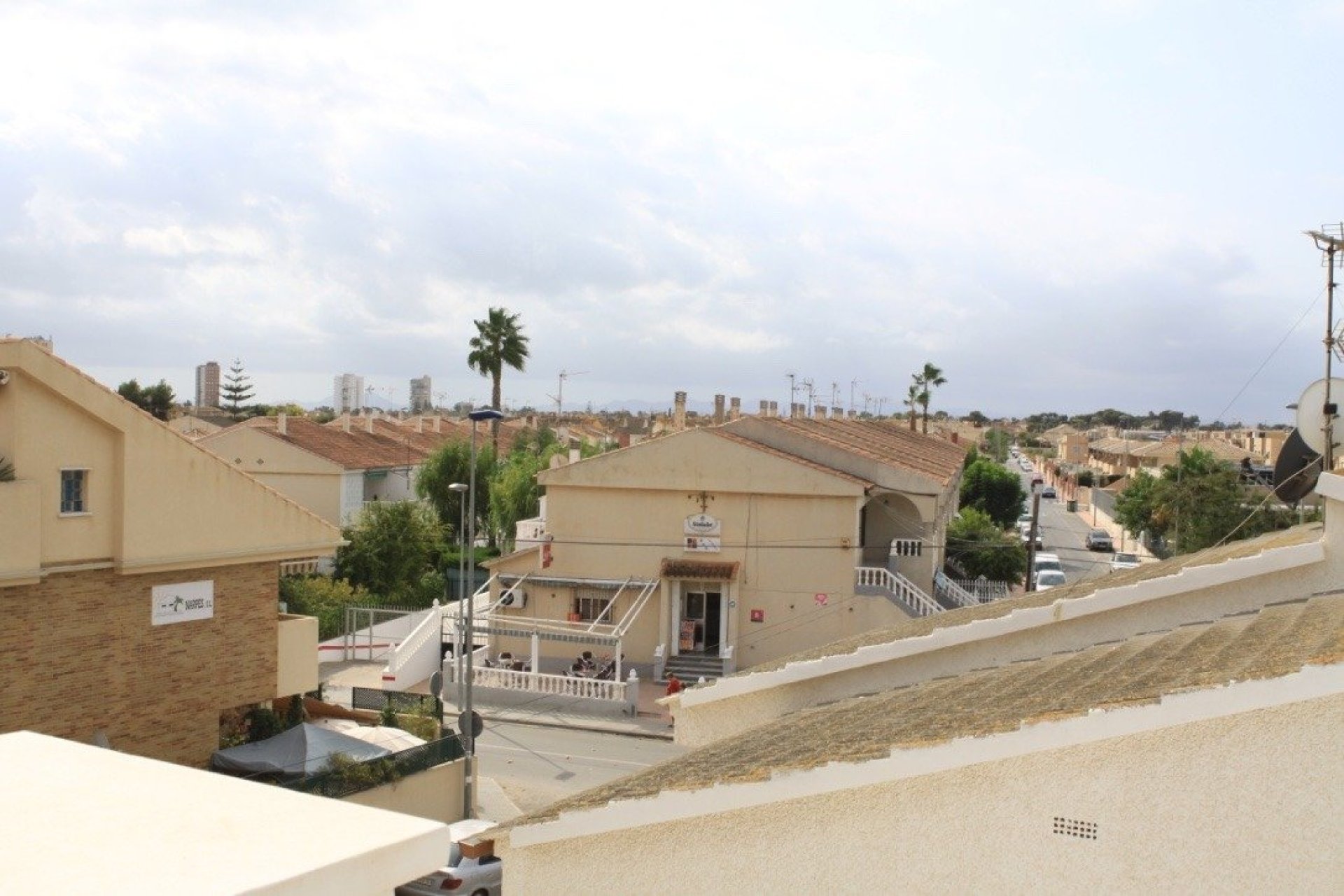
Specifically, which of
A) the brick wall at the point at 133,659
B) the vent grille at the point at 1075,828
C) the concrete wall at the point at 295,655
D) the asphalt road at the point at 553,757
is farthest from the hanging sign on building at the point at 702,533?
the vent grille at the point at 1075,828

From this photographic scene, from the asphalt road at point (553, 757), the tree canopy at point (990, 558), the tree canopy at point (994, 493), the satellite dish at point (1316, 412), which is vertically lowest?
the asphalt road at point (553, 757)

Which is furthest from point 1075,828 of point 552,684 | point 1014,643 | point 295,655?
point 552,684

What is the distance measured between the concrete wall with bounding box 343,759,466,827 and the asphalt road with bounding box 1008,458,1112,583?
79.5ft

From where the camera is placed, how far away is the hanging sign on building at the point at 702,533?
111 feet

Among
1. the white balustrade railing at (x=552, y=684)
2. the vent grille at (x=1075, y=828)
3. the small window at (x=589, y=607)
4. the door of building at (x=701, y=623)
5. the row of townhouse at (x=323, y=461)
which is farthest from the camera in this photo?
the row of townhouse at (x=323, y=461)

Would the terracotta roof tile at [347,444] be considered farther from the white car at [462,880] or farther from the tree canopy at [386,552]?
the white car at [462,880]

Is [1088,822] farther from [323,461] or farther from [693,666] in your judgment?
[323,461]

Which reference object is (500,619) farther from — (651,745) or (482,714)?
(651,745)

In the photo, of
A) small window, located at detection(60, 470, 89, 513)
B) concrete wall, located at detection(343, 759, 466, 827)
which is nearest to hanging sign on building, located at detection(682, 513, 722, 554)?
concrete wall, located at detection(343, 759, 466, 827)

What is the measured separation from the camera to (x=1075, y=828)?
531cm

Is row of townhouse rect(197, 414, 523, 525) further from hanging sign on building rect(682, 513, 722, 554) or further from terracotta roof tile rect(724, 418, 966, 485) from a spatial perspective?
hanging sign on building rect(682, 513, 722, 554)

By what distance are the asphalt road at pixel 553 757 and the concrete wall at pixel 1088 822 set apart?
682 inches

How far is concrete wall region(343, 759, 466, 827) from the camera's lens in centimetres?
1975

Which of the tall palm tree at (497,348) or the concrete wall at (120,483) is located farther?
the tall palm tree at (497,348)
